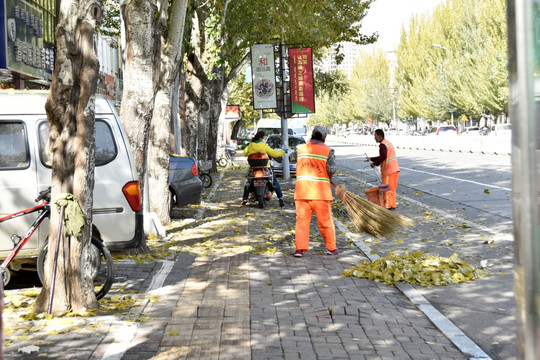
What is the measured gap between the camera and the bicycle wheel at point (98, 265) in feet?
23.8

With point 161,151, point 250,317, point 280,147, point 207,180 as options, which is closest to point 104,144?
point 250,317

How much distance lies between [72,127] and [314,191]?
3.97 m

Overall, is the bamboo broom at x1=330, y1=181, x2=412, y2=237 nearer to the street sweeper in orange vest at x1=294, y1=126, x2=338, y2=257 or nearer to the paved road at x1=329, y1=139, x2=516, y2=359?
the paved road at x1=329, y1=139, x2=516, y2=359

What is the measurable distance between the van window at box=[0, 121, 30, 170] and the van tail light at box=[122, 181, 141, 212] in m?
1.10

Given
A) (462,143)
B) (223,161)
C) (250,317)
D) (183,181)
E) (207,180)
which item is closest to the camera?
(250,317)

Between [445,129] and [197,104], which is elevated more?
[197,104]

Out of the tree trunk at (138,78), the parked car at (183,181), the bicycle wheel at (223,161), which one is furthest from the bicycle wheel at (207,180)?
the bicycle wheel at (223,161)

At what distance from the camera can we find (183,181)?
16.2 metres

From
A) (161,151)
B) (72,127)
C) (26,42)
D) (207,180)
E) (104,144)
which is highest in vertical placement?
(26,42)

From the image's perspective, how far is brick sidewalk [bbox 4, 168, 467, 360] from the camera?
222 inches

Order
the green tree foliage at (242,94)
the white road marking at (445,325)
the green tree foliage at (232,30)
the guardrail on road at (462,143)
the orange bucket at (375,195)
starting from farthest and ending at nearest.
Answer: the green tree foliage at (242,94) < the guardrail on road at (462,143) < the green tree foliage at (232,30) < the orange bucket at (375,195) < the white road marking at (445,325)

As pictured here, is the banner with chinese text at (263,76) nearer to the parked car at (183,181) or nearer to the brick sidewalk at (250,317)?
the parked car at (183,181)

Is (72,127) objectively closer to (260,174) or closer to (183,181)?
(183,181)

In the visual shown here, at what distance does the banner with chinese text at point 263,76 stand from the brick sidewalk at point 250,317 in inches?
682
